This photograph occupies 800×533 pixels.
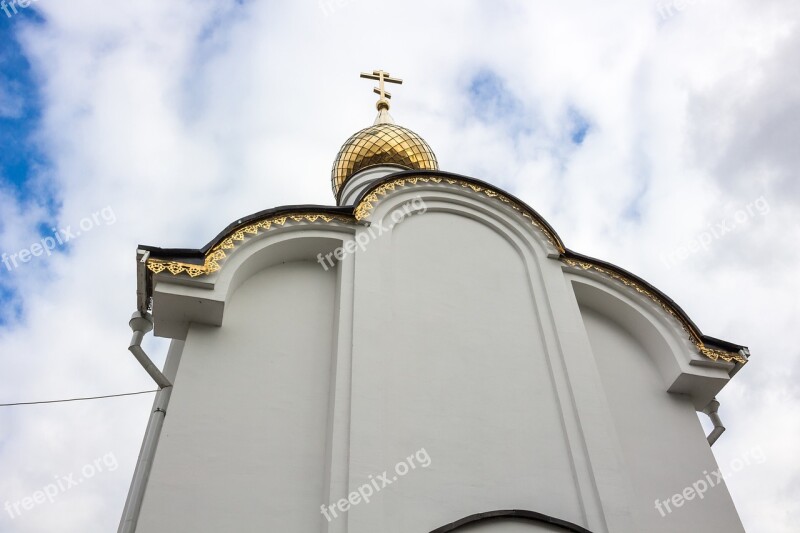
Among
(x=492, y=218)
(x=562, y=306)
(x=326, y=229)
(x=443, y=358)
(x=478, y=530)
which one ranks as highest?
(x=492, y=218)

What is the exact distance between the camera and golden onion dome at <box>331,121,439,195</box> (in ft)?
37.3

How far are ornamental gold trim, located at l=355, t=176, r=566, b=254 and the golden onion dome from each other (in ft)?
12.0

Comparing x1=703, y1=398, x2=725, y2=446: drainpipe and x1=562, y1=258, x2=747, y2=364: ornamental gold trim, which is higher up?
x1=562, y1=258, x2=747, y2=364: ornamental gold trim

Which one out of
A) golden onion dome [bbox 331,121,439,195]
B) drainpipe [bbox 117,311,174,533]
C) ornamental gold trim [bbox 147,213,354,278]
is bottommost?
drainpipe [bbox 117,311,174,533]

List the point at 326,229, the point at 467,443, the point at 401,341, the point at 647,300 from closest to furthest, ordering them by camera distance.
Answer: the point at 467,443, the point at 401,341, the point at 326,229, the point at 647,300

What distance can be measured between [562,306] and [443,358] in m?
1.55

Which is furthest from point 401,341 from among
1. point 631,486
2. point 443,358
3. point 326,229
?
point 631,486

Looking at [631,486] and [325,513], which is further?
[631,486]

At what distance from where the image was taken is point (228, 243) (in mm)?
6141

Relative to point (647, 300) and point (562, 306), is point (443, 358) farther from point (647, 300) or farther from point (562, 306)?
point (647, 300)

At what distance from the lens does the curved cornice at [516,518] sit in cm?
462

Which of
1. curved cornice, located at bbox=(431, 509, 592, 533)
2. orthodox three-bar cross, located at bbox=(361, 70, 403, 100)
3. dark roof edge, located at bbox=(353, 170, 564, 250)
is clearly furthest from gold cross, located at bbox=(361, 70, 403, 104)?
curved cornice, located at bbox=(431, 509, 592, 533)

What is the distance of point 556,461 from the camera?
18.0ft

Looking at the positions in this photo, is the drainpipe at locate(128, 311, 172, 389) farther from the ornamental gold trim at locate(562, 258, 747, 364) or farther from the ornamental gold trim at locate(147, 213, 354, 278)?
the ornamental gold trim at locate(562, 258, 747, 364)
